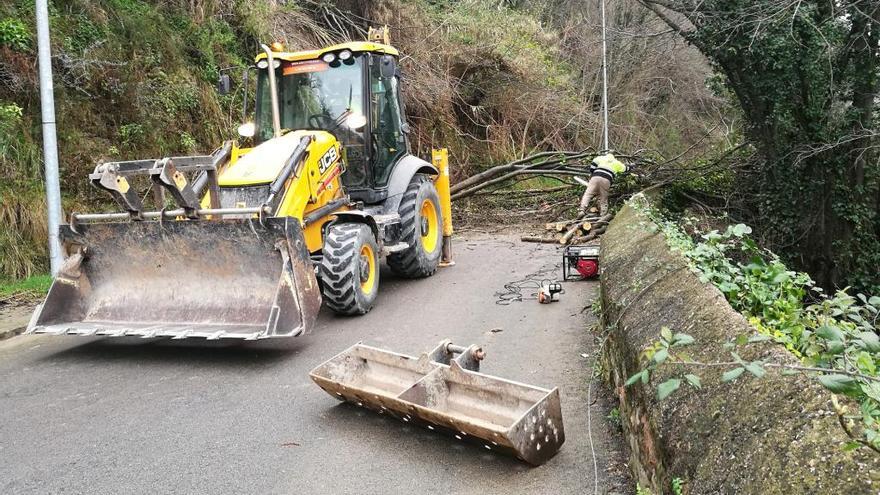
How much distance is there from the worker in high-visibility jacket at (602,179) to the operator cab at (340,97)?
5.57m

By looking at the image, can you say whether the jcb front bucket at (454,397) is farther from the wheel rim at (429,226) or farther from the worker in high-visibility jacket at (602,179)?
the worker in high-visibility jacket at (602,179)

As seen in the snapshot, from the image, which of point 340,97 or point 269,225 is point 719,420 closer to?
point 269,225

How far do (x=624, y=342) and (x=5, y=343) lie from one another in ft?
20.4

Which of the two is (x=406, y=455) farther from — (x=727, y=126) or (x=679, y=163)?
(x=727, y=126)

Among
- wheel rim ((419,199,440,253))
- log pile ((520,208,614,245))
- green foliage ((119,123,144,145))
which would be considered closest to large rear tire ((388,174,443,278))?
wheel rim ((419,199,440,253))

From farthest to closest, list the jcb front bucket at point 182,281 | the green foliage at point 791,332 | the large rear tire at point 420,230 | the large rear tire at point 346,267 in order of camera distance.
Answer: the large rear tire at point 420,230
the large rear tire at point 346,267
the jcb front bucket at point 182,281
the green foliage at point 791,332

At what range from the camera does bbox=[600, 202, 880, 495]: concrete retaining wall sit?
91.4 inches

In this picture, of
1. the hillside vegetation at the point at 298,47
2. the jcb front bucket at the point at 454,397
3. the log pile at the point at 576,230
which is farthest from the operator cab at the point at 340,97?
the log pile at the point at 576,230

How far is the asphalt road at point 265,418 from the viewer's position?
4.18 metres

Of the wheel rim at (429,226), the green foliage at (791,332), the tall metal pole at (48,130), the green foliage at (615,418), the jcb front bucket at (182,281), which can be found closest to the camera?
the green foliage at (791,332)

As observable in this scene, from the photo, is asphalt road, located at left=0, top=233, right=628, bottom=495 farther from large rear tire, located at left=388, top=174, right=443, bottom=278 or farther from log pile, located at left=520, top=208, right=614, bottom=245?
log pile, located at left=520, top=208, right=614, bottom=245

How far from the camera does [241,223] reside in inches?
254

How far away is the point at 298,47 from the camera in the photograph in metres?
16.0

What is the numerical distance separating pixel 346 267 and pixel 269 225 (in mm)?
1102
